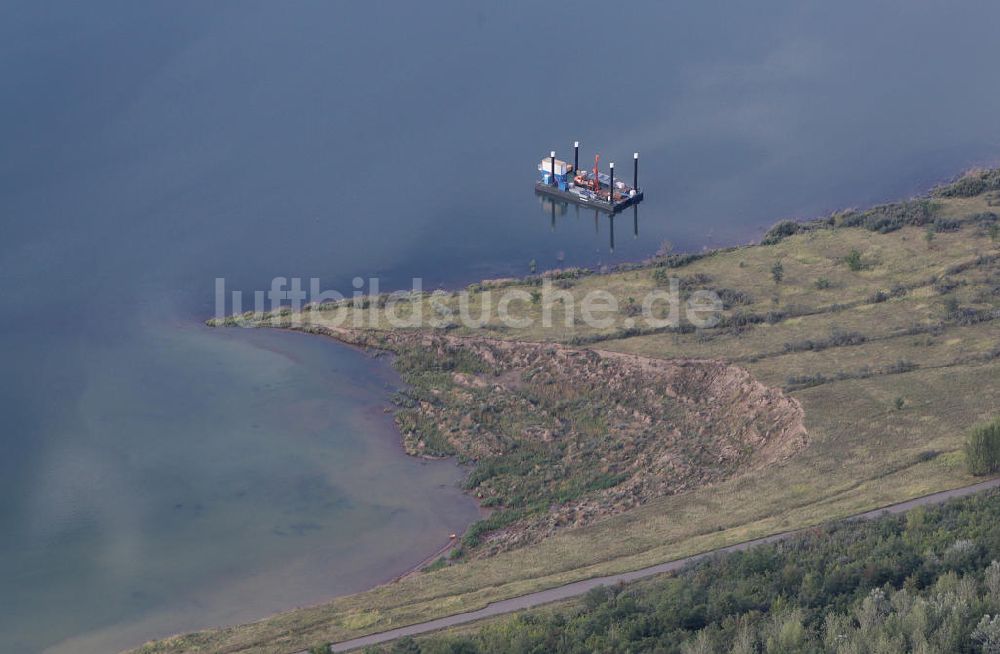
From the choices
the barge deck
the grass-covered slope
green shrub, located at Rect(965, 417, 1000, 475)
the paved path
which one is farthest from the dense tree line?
the barge deck

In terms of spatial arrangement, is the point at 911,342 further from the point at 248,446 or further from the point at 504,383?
the point at 248,446

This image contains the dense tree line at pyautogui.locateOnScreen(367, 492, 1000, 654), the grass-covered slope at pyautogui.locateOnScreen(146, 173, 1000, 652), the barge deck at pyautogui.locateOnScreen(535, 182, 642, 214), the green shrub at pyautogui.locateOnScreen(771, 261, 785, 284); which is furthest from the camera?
the barge deck at pyautogui.locateOnScreen(535, 182, 642, 214)

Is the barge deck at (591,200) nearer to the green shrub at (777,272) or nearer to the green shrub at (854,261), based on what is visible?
the green shrub at (777,272)

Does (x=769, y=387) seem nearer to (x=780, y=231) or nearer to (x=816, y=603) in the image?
(x=816, y=603)

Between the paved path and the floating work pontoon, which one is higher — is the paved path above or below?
below

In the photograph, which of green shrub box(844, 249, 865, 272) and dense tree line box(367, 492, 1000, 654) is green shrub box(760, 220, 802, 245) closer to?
green shrub box(844, 249, 865, 272)
